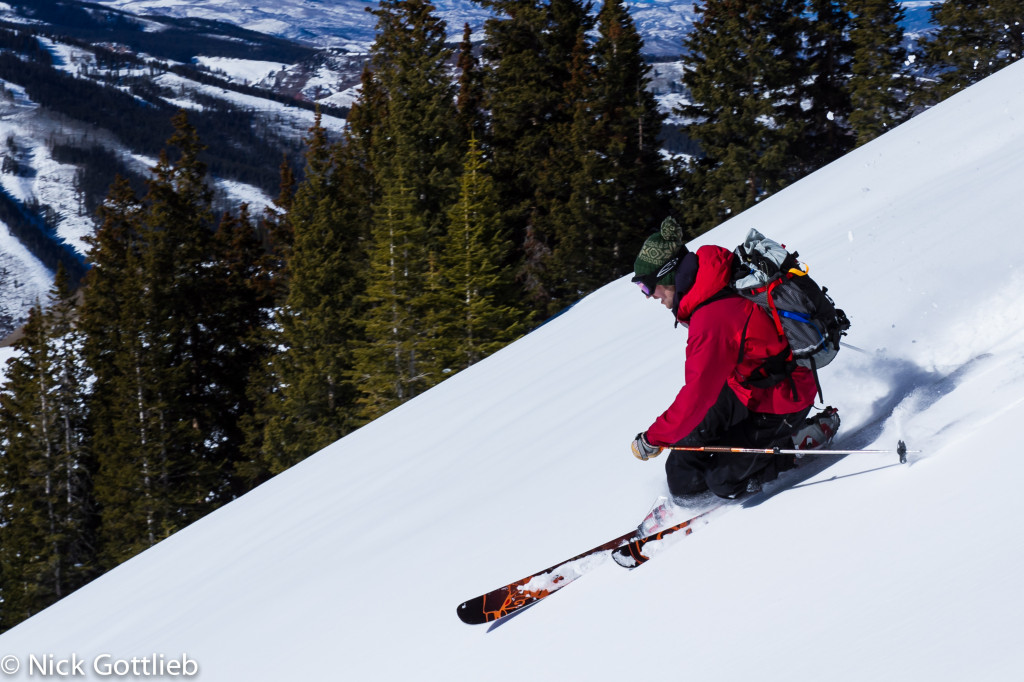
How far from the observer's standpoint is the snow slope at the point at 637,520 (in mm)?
3236

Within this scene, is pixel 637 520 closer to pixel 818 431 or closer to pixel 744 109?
pixel 818 431

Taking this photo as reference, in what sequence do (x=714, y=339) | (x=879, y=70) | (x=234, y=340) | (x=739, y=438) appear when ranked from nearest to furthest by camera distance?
1. (x=714, y=339)
2. (x=739, y=438)
3. (x=879, y=70)
4. (x=234, y=340)

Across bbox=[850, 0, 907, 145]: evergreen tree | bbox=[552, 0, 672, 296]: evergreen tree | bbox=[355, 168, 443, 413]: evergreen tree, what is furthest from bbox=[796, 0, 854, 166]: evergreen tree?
bbox=[355, 168, 443, 413]: evergreen tree

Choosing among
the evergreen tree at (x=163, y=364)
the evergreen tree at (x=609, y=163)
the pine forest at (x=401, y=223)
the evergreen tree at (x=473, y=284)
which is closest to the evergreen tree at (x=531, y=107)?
the pine forest at (x=401, y=223)

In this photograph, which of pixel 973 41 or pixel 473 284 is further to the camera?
pixel 973 41

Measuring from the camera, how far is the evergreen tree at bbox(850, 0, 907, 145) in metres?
31.4

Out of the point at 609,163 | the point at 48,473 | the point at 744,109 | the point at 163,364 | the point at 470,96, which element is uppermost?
the point at 744,109

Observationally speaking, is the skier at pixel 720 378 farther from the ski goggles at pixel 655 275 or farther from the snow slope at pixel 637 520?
the snow slope at pixel 637 520

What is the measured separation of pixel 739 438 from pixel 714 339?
2.35ft

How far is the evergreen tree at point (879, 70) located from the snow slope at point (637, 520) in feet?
69.0

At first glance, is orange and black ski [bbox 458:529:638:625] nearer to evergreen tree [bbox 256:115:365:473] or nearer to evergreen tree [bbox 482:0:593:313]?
evergreen tree [bbox 256:115:365:473]

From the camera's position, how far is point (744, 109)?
33844 millimetres

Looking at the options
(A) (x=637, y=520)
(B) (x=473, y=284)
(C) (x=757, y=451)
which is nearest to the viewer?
(C) (x=757, y=451)

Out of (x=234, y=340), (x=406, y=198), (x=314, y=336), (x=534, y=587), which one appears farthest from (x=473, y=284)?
(x=534, y=587)
